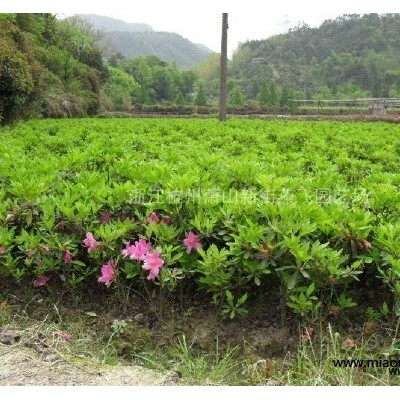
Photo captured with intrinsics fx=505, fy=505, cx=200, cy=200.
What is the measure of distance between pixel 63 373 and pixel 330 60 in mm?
82688

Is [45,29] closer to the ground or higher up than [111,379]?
higher up

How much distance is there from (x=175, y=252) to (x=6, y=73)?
16.7 metres

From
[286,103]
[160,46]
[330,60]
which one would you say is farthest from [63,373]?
[160,46]

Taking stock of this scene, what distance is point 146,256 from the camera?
9.48 feet

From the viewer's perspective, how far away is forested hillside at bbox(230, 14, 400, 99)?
7462 centimetres

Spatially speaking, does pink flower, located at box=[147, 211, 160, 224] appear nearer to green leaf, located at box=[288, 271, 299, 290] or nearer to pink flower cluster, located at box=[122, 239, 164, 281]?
pink flower cluster, located at box=[122, 239, 164, 281]

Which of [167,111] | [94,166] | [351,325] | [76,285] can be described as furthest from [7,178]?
[167,111]

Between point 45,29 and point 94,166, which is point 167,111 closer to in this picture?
point 45,29

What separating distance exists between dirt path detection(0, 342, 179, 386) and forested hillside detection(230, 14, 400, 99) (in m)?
70.6

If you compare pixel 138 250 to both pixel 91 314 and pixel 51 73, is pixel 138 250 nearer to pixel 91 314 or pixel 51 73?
pixel 91 314

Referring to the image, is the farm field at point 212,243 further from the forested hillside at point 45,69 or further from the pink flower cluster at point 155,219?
the forested hillside at point 45,69

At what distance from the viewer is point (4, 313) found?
319cm

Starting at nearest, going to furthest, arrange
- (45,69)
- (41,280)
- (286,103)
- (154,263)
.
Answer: (154,263), (41,280), (45,69), (286,103)

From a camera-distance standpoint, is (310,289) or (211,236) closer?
(310,289)
